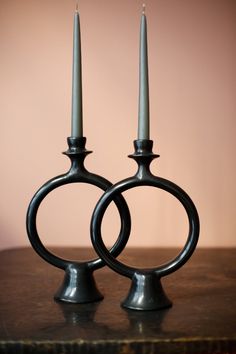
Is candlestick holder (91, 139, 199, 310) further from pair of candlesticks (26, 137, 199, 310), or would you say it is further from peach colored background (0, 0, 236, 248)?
peach colored background (0, 0, 236, 248)

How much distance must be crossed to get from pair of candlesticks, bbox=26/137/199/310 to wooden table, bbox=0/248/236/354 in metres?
0.02

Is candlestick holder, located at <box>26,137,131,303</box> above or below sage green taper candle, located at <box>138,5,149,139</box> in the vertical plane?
below

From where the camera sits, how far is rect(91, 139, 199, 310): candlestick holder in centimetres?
77

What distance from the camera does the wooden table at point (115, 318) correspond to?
657 mm

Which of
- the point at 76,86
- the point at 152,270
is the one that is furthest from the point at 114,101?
the point at 152,270

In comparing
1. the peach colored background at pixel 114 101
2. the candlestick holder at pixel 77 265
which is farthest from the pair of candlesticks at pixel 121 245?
the peach colored background at pixel 114 101

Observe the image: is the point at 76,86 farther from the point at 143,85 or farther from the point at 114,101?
the point at 114,101

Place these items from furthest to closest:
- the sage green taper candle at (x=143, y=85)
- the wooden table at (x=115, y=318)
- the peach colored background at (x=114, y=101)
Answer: the peach colored background at (x=114, y=101) < the sage green taper candle at (x=143, y=85) < the wooden table at (x=115, y=318)

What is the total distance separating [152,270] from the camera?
2.59 feet

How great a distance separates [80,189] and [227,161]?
357mm

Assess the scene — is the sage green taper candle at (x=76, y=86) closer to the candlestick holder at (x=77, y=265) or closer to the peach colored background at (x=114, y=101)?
the candlestick holder at (x=77, y=265)

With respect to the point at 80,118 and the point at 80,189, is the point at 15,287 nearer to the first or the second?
the point at 80,118

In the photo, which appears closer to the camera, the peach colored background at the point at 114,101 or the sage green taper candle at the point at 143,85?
the sage green taper candle at the point at 143,85

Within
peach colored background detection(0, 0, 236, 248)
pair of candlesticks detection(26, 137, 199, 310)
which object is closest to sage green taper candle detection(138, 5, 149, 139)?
pair of candlesticks detection(26, 137, 199, 310)
